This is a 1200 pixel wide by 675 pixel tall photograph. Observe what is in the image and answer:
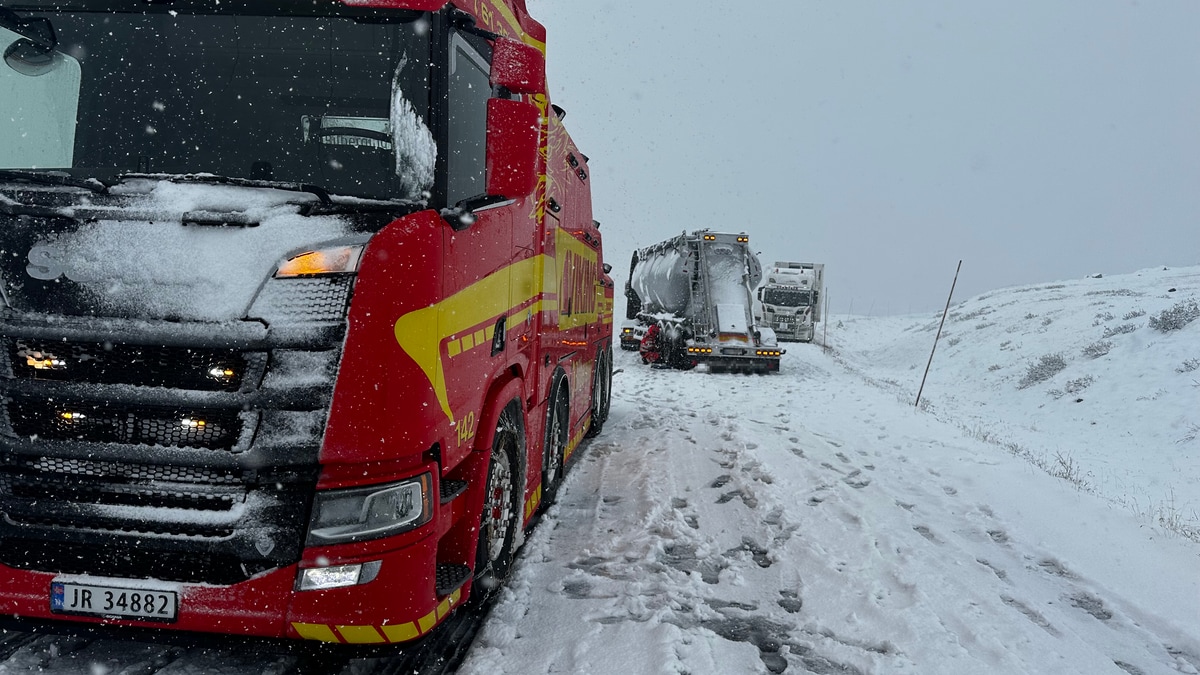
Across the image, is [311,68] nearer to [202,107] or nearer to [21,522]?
[202,107]

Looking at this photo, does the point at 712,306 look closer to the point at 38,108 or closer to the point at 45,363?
the point at 38,108

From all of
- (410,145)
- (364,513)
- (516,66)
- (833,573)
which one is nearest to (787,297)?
(833,573)

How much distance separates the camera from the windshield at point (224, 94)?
3.08 meters

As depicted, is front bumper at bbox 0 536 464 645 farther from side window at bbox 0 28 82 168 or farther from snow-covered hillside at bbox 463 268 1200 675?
side window at bbox 0 28 82 168

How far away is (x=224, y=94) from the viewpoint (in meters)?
3.13

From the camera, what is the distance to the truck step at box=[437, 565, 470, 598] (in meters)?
2.88

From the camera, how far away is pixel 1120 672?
3547 mm

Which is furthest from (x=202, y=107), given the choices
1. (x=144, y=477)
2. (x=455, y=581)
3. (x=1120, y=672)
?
(x=1120, y=672)

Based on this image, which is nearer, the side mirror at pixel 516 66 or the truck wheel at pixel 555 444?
the side mirror at pixel 516 66

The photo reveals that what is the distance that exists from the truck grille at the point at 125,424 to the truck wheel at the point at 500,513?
1.27 meters

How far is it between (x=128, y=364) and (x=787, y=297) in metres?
30.0

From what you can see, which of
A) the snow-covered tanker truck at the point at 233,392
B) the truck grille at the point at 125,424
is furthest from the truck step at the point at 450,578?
the truck grille at the point at 125,424

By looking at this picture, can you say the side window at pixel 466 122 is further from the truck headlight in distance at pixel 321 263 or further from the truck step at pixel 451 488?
the truck step at pixel 451 488

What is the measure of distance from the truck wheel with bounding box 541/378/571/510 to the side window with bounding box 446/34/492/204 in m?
2.29
